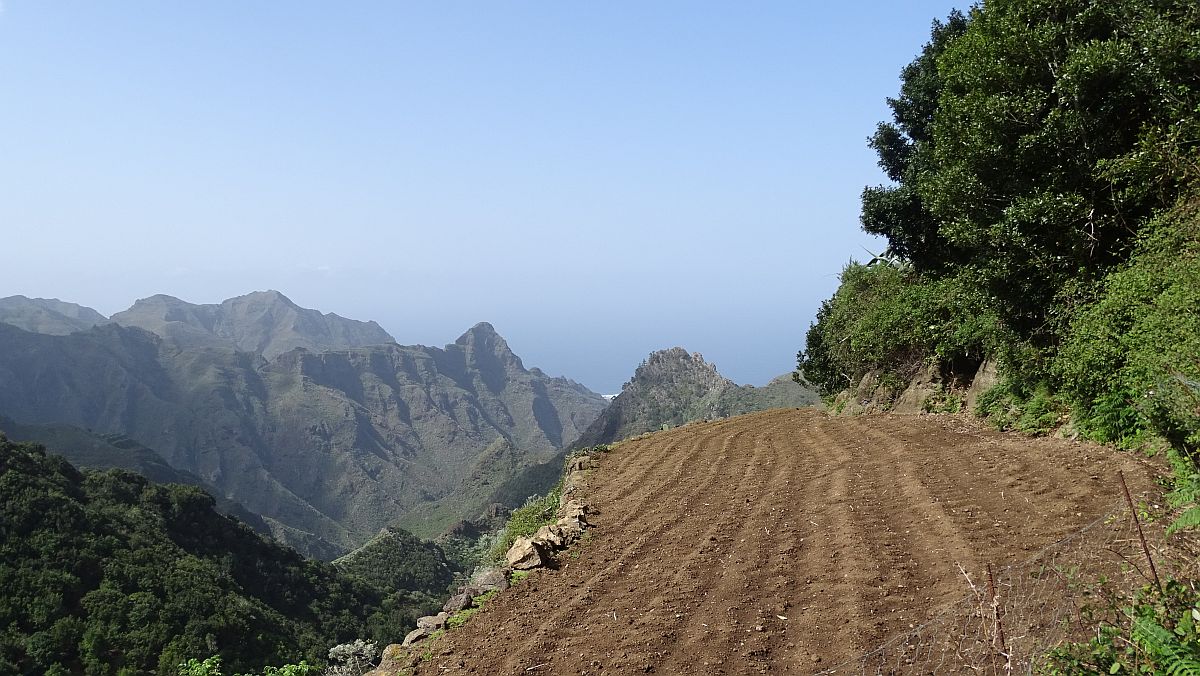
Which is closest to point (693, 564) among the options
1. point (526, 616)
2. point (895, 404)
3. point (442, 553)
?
point (526, 616)

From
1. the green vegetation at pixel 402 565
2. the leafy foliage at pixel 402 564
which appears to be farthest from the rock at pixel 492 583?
the green vegetation at pixel 402 565

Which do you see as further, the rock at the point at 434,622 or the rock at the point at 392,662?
the rock at the point at 434,622

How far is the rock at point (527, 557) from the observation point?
8812mm

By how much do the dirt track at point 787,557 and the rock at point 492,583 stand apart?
10.8 inches

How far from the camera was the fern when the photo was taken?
128 inches

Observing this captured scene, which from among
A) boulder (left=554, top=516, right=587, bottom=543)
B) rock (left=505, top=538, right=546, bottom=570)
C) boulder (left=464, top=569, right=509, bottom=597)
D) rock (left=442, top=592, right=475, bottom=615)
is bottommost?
rock (left=442, top=592, right=475, bottom=615)

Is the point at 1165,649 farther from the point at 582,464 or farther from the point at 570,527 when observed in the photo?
the point at 582,464

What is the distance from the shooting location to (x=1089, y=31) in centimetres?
1127

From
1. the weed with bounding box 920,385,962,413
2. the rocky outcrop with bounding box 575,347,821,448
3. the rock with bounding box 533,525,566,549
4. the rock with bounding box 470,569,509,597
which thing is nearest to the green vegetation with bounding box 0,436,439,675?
the rock with bounding box 533,525,566,549

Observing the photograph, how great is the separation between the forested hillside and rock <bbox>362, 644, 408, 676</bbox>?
320 inches

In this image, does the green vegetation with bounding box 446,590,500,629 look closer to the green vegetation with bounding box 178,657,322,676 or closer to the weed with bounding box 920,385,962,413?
the green vegetation with bounding box 178,657,322,676

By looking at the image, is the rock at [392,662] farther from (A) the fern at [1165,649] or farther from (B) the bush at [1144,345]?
(B) the bush at [1144,345]

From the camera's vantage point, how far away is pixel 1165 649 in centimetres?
342

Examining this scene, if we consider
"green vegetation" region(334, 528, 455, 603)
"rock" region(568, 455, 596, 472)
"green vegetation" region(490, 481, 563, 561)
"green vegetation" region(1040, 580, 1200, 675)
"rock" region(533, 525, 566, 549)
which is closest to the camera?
"green vegetation" region(1040, 580, 1200, 675)
